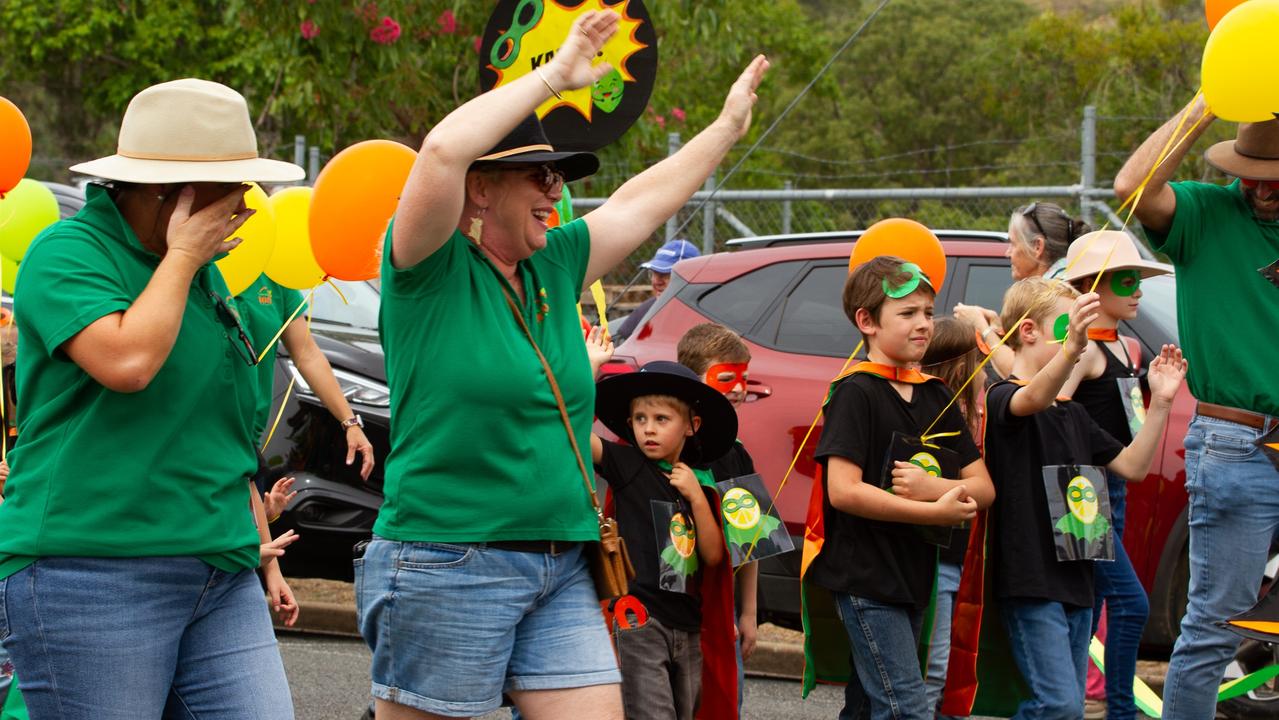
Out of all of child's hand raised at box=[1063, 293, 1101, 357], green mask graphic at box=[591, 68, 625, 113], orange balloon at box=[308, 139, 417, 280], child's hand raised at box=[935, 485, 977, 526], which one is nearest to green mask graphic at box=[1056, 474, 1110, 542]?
child's hand raised at box=[935, 485, 977, 526]

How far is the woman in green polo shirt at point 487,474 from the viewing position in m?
3.08

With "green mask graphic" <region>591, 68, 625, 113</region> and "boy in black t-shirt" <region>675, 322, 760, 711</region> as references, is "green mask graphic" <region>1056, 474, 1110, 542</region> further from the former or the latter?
"green mask graphic" <region>591, 68, 625, 113</region>

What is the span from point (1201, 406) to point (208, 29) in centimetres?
2171

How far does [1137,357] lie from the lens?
5.79 m

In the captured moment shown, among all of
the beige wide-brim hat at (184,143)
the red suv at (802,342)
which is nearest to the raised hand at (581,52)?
the beige wide-brim hat at (184,143)

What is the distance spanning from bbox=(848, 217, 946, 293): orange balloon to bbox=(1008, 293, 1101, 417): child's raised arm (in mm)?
481

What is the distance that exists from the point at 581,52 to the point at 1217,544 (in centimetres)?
272

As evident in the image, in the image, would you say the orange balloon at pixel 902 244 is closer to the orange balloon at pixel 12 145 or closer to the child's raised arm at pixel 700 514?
the child's raised arm at pixel 700 514

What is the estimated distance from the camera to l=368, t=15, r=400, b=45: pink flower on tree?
11781 millimetres

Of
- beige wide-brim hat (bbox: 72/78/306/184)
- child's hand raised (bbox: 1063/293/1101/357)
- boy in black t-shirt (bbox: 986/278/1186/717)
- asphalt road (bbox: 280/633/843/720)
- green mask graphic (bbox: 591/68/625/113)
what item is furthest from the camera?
asphalt road (bbox: 280/633/843/720)

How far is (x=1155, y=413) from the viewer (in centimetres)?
493

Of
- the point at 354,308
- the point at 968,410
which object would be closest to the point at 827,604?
the point at 968,410

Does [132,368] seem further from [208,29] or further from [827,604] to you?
[208,29]

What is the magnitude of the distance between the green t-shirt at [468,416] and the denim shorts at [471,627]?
0.20 ft
